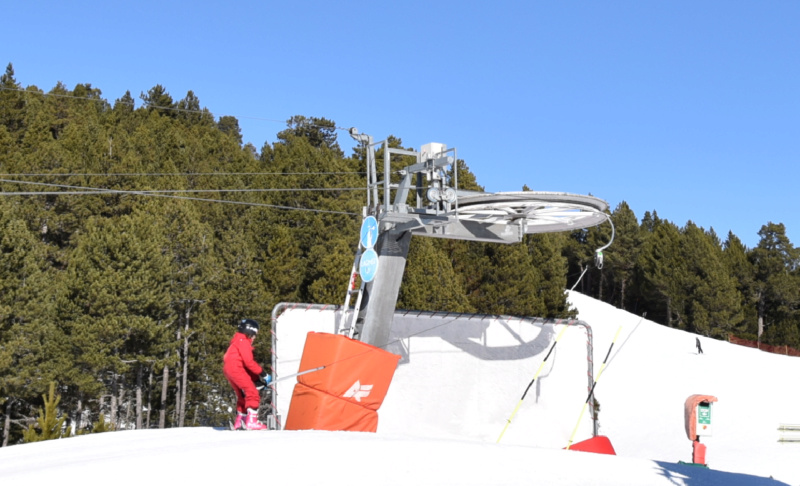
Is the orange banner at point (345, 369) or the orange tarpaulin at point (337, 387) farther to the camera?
the orange banner at point (345, 369)

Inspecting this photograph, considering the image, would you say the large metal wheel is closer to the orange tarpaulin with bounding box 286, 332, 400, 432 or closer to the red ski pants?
the orange tarpaulin with bounding box 286, 332, 400, 432

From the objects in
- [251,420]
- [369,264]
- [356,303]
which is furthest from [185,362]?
[251,420]

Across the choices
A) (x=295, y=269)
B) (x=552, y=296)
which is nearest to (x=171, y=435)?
(x=295, y=269)

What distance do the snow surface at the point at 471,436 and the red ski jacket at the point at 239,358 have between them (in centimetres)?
73

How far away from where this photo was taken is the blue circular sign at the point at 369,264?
13.1 m

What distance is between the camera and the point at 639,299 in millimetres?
88062

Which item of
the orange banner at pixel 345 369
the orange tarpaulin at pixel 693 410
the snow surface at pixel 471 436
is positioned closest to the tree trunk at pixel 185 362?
the snow surface at pixel 471 436

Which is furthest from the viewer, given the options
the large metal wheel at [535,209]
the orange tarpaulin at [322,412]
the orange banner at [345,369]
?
the large metal wheel at [535,209]

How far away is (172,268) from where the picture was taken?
37.7m

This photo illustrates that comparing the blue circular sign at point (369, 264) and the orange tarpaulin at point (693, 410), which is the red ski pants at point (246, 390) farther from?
the orange tarpaulin at point (693, 410)

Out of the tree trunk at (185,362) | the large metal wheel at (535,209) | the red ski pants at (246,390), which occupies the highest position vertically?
the large metal wheel at (535,209)

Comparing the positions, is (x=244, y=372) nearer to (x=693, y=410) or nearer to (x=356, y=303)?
(x=356, y=303)

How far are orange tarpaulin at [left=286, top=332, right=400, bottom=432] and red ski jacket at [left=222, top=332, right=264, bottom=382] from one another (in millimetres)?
1264

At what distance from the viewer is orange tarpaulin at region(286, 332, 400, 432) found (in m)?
10.1
